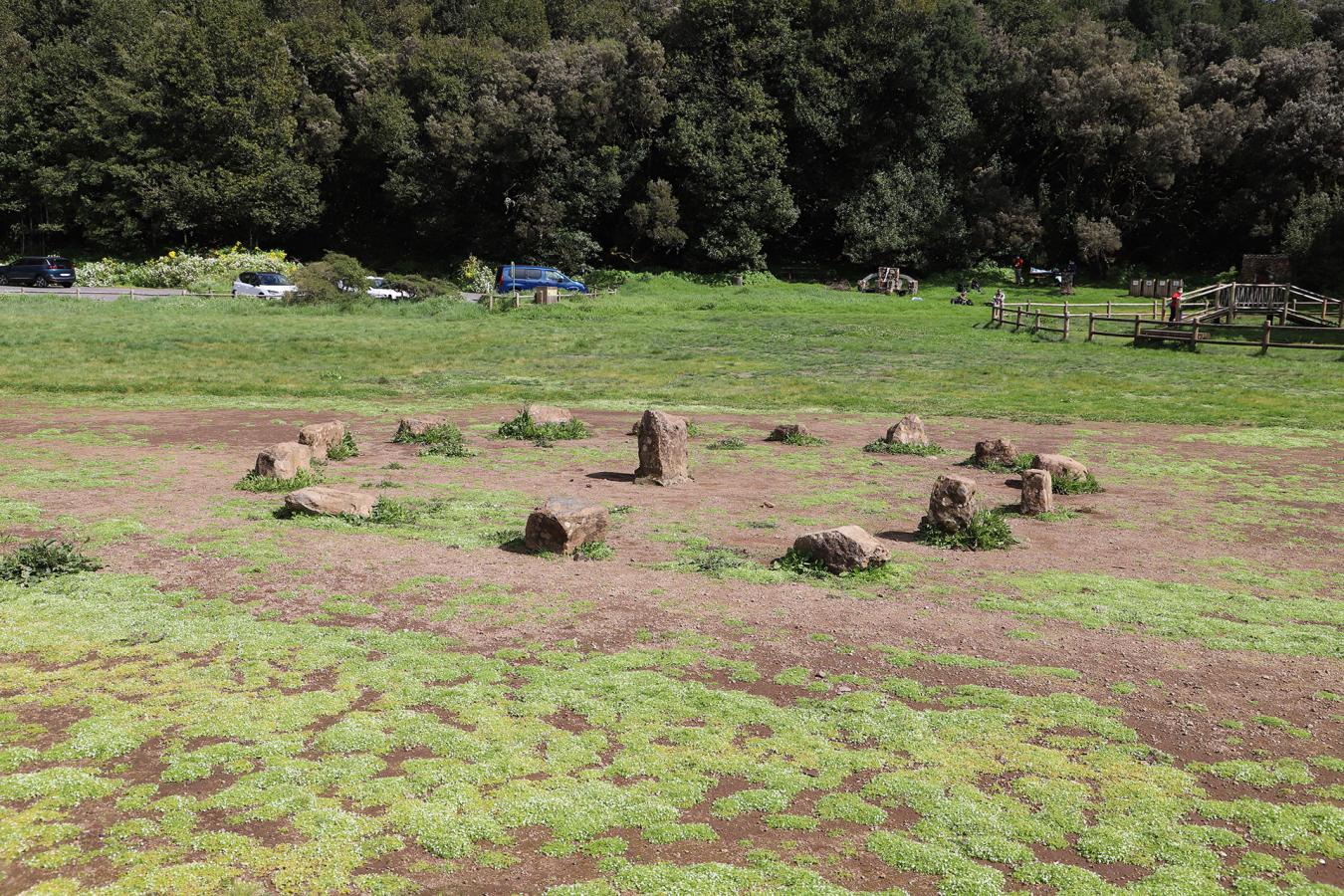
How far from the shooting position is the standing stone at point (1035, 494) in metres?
13.1

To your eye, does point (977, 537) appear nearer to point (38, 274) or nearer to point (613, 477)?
point (613, 477)

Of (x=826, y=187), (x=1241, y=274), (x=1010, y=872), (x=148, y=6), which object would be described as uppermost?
(x=148, y=6)

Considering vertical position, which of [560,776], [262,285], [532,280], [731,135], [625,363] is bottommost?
[560,776]

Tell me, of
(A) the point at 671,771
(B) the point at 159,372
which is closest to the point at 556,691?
(A) the point at 671,771

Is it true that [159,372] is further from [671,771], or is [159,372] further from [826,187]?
[826,187]

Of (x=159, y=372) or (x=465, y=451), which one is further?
(x=159, y=372)

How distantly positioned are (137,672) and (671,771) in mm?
4093

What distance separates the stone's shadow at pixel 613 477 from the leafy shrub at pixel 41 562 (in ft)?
21.7

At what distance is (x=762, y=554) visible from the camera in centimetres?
1123

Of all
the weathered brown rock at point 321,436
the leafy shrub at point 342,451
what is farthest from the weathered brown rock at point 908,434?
the weathered brown rock at point 321,436

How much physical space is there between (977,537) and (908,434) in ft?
20.4

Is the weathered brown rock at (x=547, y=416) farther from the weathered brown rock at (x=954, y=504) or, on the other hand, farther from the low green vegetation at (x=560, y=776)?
the low green vegetation at (x=560, y=776)

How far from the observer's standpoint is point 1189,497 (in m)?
14.4

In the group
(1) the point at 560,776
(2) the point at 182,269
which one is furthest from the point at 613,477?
(2) the point at 182,269
